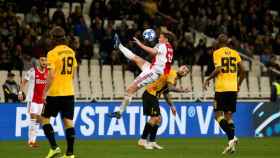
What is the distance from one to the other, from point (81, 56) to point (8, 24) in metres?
2.74

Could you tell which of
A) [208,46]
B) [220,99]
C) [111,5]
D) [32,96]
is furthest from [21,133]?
[208,46]

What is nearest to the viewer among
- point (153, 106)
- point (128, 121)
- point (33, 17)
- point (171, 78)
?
point (153, 106)

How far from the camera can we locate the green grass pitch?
1717cm

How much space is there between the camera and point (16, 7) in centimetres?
2928

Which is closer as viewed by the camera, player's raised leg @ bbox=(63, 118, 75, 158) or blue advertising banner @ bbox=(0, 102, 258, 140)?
player's raised leg @ bbox=(63, 118, 75, 158)

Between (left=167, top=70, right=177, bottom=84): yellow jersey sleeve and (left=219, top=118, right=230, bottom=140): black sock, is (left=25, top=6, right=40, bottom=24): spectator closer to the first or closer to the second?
(left=167, top=70, right=177, bottom=84): yellow jersey sleeve

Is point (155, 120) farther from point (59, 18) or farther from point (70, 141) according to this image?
point (59, 18)

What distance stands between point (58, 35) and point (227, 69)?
5.04 metres

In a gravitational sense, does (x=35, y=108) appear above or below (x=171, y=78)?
below

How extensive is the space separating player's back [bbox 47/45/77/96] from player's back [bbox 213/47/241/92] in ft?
14.2

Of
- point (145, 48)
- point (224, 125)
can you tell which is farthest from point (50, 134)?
point (224, 125)

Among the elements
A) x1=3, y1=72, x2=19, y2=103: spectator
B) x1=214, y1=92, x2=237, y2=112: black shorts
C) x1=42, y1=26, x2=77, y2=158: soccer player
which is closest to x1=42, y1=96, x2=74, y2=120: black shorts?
x1=42, y1=26, x2=77, y2=158: soccer player

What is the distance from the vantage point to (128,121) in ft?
81.8

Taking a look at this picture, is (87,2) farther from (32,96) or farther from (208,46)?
(32,96)
